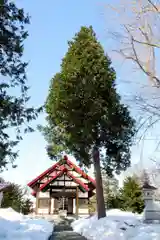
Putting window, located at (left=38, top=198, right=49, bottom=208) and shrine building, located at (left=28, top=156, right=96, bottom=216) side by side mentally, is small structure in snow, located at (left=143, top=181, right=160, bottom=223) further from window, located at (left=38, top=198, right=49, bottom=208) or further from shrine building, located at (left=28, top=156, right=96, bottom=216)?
window, located at (left=38, top=198, right=49, bottom=208)

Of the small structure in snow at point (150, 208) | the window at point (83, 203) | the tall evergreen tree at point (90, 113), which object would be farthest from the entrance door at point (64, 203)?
the small structure in snow at point (150, 208)

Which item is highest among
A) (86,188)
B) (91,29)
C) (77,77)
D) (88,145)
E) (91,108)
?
(91,29)

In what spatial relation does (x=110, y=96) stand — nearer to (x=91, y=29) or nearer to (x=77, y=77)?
(x=77, y=77)

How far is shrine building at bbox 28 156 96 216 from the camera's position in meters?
21.6

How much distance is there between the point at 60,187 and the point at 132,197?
278 inches

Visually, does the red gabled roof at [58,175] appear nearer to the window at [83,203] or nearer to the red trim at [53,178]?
the red trim at [53,178]

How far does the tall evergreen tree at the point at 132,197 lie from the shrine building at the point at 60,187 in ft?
12.2

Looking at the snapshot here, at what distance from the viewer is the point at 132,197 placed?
19.9 m

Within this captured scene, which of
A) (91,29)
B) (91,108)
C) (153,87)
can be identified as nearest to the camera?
(153,87)

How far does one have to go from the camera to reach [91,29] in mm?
16250

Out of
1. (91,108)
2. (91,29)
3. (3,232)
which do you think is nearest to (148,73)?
(91,108)

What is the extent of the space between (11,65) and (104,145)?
8.06 m

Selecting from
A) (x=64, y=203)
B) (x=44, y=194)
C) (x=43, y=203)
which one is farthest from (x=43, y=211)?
(x=64, y=203)

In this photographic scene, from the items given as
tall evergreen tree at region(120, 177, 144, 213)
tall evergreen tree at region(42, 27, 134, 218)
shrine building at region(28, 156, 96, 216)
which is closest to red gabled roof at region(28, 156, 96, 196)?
shrine building at region(28, 156, 96, 216)
